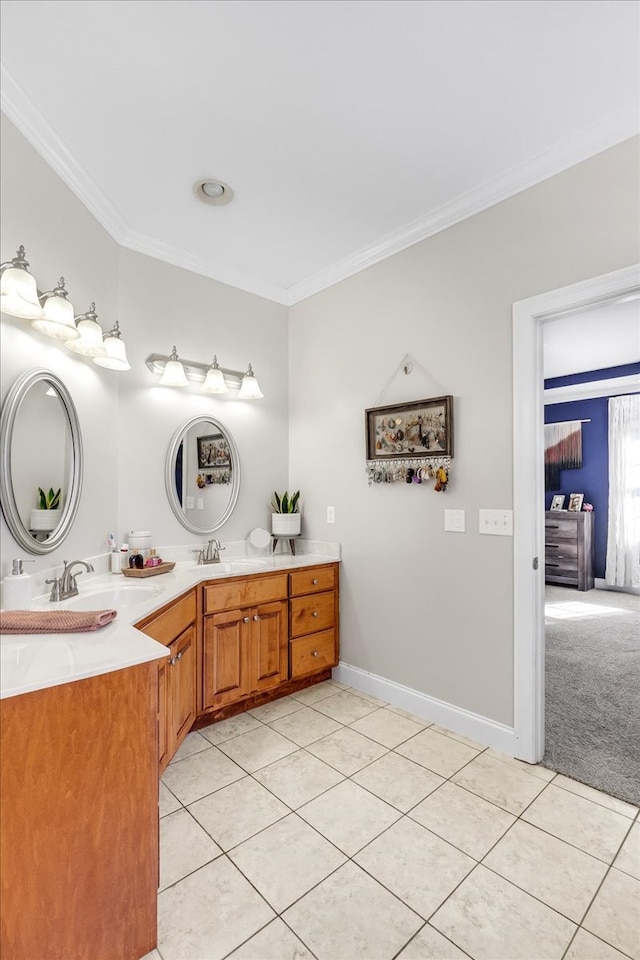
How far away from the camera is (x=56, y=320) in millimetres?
1863

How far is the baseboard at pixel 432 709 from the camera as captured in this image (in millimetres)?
2295

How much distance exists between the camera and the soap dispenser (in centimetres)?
170

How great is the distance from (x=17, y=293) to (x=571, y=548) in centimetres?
622

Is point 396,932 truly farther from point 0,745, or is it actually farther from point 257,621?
point 257,621

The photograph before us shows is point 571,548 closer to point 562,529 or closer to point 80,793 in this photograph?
point 562,529

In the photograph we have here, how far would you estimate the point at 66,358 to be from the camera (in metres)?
A: 2.18

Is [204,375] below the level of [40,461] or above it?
above

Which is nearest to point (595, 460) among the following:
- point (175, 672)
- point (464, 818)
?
point (464, 818)

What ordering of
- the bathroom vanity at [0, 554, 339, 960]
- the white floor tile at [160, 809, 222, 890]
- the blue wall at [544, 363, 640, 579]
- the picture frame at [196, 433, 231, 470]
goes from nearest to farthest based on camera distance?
the bathroom vanity at [0, 554, 339, 960]
the white floor tile at [160, 809, 222, 890]
the picture frame at [196, 433, 231, 470]
the blue wall at [544, 363, 640, 579]

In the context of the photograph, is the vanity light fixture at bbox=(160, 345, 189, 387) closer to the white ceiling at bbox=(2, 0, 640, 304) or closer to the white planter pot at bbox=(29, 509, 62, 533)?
the white ceiling at bbox=(2, 0, 640, 304)

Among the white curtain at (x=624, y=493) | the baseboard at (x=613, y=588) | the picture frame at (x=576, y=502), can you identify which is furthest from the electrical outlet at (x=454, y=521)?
the baseboard at (x=613, y=588)

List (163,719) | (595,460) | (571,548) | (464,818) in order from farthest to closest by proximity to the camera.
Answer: (595,460) < (571,548) < (163,719) < (464,818)

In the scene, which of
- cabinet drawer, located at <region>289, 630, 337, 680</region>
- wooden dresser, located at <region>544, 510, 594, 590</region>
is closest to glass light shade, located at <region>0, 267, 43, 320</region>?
cabinet drawer, located at <region>289, 630, 337, 680</region>

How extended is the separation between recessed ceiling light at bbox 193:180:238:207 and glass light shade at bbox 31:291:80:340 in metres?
0.93
